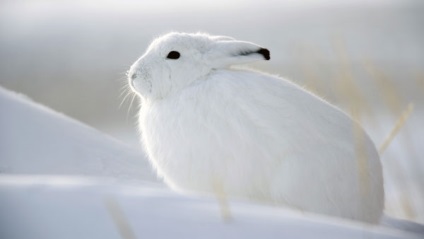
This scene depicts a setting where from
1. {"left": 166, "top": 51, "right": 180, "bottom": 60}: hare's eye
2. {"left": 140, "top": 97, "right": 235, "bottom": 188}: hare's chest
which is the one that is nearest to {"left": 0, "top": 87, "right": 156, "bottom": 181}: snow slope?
{"left": 140, "top": 97, "right": 235, "bottom": 188}: hare's chest

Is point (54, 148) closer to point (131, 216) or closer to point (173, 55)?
point (173, 55)

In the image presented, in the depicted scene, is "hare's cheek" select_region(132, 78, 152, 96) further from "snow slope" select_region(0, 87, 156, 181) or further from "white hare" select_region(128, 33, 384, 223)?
"snow slope" select_region(0, 87, 156, 181)

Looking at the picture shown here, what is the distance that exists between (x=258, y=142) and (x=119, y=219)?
1.07m

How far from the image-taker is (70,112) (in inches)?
310

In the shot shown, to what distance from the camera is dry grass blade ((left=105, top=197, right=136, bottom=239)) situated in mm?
1259

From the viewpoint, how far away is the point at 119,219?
1286 mm

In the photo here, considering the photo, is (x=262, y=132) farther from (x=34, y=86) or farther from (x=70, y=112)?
(x=34, y=86)

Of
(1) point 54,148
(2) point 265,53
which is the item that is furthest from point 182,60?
(1) point 54,148

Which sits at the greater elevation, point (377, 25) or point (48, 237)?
point (48, 237)

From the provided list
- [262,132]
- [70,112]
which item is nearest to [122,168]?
[262,132]

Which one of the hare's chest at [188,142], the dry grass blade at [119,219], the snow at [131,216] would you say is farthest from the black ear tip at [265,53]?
the dry grass blade at [119,219]

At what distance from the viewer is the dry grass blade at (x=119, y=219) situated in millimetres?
1259

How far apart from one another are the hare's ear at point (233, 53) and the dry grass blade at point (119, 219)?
4.26ft

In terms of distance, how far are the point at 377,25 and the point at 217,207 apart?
11.7 m
